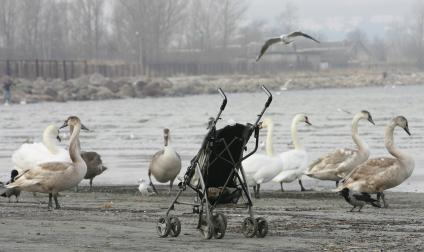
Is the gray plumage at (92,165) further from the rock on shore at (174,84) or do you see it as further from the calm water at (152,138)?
the rock on shore at (174,84)

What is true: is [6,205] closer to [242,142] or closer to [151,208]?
[151,208]

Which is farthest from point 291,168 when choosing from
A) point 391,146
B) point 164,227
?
point 164,227

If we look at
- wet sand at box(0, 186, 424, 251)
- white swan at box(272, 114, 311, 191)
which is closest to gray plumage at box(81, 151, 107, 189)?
wet sand at box(0, 186, 424, 251)

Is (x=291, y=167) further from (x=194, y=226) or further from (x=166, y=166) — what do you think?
(x=194, y=226)

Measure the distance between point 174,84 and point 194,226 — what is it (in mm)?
95711

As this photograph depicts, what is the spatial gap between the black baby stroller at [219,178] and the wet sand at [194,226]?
0.12 m

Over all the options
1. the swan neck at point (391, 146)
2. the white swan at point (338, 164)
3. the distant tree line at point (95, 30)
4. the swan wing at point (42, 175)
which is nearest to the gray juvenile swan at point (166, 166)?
the white swan at point (338, 164)

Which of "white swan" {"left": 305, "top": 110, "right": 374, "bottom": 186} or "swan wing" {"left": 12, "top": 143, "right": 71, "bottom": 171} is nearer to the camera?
"swan wing" {"left": 12, "top": 143, "right": 71, "bottom": 171}

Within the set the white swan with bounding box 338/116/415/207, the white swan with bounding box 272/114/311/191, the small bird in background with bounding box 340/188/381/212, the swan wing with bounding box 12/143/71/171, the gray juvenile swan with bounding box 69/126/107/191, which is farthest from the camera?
the gray juvenile swan with bounding box 69/126/107/191

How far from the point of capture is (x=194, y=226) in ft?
38.1

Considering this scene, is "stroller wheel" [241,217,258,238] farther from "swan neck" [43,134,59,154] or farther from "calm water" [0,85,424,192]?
"swan neck" [43,134,59,154]

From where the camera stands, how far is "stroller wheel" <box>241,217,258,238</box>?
34.2 ft

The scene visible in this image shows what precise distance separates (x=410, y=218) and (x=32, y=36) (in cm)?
13871

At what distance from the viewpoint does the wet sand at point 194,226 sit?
9.79 meters
